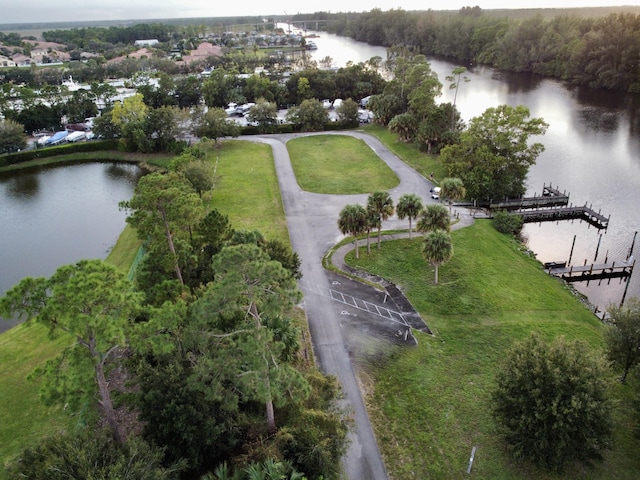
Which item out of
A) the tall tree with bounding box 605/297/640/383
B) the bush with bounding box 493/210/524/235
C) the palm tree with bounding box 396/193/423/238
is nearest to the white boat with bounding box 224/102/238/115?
the palm tree with bounding box 396/193/423/238

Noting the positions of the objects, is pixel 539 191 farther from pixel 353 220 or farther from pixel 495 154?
pixel 353 220

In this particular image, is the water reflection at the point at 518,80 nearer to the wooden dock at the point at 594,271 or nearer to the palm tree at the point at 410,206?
the wooden dock at the point at 594,271

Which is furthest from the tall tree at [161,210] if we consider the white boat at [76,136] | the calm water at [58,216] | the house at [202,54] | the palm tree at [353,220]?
the house at [202,54]

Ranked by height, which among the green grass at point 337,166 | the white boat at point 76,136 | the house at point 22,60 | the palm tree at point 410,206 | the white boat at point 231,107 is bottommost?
the green grass at point 337,166

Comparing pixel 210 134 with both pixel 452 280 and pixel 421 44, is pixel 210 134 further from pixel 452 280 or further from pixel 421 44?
pixel 421 44

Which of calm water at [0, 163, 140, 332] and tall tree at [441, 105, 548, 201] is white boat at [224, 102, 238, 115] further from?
tall tree at [441, 105, 548, 201]
